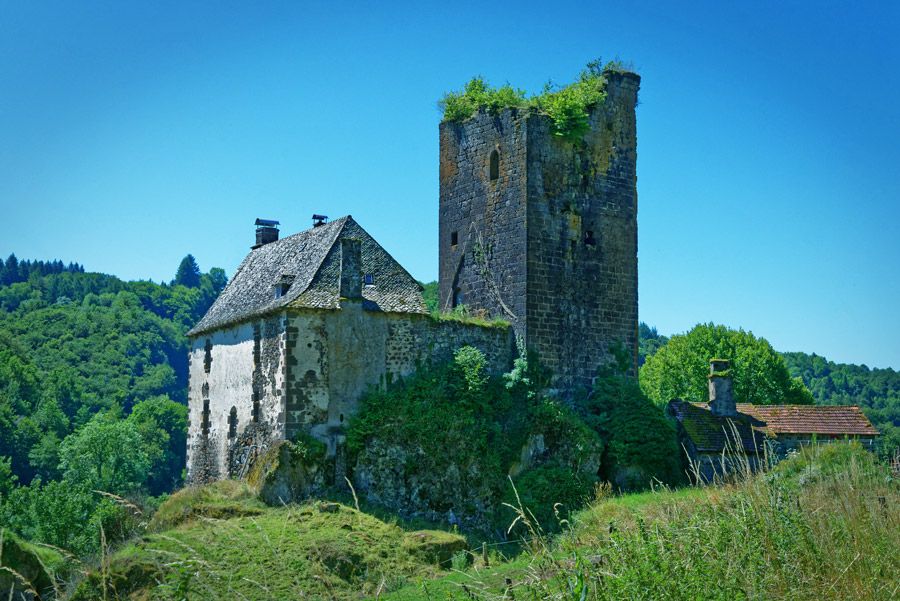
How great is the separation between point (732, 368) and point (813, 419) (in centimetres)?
1602

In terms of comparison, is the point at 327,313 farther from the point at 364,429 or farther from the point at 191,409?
the point at 191,409

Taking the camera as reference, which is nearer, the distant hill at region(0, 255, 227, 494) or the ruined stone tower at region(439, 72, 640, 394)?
the ruined stone tower at region(439, 72, 640, 394)

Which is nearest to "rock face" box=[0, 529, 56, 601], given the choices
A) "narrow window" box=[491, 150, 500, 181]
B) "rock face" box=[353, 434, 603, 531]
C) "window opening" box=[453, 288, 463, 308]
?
"rock face" box=[353, 434, 603, 531]

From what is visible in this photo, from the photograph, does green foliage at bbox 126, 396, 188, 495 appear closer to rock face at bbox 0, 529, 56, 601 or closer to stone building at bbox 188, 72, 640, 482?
stone building at bbox 188, 72, 640, 482

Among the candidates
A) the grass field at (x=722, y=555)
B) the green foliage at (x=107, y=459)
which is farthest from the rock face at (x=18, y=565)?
the green foliage at (x=107, y=459)

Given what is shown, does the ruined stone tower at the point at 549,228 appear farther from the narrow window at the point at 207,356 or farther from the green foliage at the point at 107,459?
the green foliage at the point at 107,459

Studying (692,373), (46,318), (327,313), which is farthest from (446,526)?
(46,318)

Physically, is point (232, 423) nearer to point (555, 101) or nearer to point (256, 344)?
point (256, 344)

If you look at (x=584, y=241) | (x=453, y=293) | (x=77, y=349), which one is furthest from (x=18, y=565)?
(x=77, y=349)

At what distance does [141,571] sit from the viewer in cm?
1981

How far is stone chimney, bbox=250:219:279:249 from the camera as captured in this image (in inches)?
1372

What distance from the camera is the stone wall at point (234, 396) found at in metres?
26.7

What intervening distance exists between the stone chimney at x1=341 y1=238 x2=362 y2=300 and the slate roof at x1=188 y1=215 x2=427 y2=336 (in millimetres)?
337

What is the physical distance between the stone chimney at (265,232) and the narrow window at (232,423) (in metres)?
7.41
